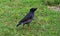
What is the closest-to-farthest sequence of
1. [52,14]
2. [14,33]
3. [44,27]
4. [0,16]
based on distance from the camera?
[14,33], [44,27], [0,16], [52,14]

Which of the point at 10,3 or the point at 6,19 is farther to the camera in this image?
the point at 10,3

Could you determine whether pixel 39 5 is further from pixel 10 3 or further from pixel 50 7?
pixel 10 3

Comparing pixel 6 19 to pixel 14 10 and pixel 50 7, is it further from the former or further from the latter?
pixel 50 7

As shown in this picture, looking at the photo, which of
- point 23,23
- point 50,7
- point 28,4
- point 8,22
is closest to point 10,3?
point 28,4

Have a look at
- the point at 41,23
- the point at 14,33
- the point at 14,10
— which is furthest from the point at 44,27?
the point at 14,10

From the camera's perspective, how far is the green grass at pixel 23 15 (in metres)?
9.30

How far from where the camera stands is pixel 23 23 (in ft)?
30.2

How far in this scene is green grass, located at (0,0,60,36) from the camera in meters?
9.30

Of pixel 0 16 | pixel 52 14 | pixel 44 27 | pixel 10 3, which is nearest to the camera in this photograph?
pixel 44 27

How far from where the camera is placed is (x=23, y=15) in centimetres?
1102

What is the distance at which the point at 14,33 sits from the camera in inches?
358

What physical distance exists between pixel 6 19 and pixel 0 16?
44 cm

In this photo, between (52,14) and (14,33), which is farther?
(52,14)

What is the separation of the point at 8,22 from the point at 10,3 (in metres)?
2.62
